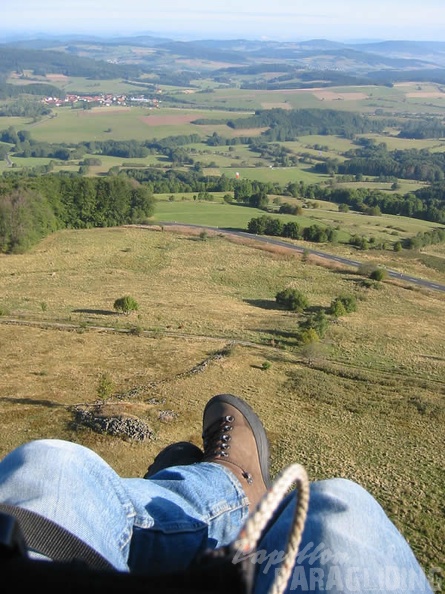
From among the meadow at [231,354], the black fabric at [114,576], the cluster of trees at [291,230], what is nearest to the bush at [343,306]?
the meadow at [231,354]

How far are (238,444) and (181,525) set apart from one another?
5.29 feet

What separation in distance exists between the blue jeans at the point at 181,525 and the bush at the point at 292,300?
34.9m

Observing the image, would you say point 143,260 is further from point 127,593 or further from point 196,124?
point 196,124

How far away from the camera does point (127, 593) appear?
4.33ft

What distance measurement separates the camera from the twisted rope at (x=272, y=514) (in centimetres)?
142

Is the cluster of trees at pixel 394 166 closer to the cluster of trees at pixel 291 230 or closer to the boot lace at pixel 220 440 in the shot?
the cluster of trees at pixel 291 230

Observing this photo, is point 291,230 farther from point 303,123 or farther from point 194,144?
point 303,123

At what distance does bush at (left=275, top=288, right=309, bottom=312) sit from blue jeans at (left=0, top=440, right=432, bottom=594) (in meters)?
34.9

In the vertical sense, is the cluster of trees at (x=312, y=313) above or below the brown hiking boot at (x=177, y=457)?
below

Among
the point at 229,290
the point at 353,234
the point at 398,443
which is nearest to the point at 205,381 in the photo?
the point at 398,443

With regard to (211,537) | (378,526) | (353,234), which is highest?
(378,526)

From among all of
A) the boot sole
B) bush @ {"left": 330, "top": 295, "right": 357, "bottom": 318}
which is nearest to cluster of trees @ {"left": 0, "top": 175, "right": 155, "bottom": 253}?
bush @ {"left": 330, "top": 295, "right": 357, "bottom": 318}

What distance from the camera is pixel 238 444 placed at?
4.69 meters

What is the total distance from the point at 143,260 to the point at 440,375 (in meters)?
31.2
